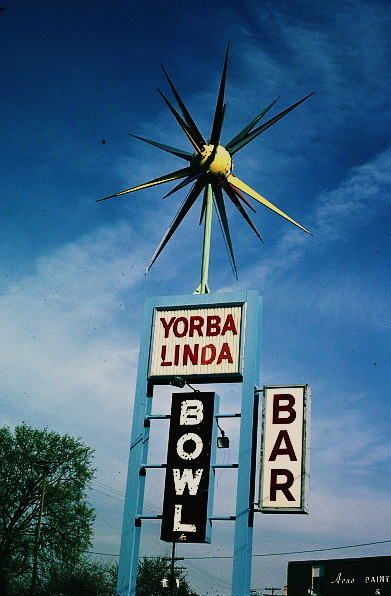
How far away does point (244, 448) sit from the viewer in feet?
63.9

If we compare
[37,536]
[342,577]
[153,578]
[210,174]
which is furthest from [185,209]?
[153,578]

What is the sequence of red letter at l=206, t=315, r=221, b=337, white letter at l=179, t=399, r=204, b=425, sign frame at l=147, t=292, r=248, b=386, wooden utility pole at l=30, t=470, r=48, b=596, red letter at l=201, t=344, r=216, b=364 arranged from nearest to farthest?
white letter at l=179, t=399, r=204, b=425 → sign frame at l=147, t=292, r=248, b=386 → red letter at l=201, t=344, r=216, b=364 → red letter at l=206, t=315, r=221, b=337 → wooden utility pole at l=30, t=470, r=48, b=596

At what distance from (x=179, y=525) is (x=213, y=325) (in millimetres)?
5222

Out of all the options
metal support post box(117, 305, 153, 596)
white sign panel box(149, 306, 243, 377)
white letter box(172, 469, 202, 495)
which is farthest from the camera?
white sign panel box(149, 306, 243, 377)

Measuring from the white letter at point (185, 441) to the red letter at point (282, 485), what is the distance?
1.97m

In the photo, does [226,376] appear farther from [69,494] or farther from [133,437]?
[69,494]

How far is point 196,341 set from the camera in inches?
834

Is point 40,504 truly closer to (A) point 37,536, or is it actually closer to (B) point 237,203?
(A) point 37,536

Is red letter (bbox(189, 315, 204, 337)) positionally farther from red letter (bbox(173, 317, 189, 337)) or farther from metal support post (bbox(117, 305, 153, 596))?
metal support post (bbox(117, 305, 153, 596))

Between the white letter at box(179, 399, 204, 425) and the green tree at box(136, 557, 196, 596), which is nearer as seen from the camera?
the white letter at box(179, 399, 204, 425)

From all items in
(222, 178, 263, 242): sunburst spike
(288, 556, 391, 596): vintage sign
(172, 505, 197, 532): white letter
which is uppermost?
(222, 178, 263, 242): sunburst spike

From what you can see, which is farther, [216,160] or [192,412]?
[216,160]

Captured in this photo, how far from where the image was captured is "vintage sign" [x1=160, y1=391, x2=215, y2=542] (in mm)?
19047

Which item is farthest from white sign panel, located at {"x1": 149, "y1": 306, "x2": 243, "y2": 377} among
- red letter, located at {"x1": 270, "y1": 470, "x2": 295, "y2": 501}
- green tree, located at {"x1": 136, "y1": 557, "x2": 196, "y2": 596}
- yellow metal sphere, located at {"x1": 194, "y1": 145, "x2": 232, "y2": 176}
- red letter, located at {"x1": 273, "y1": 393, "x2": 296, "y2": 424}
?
green tree, located at {"x1": 136, "y1": 557, "x2": 196, "y2": 596}
